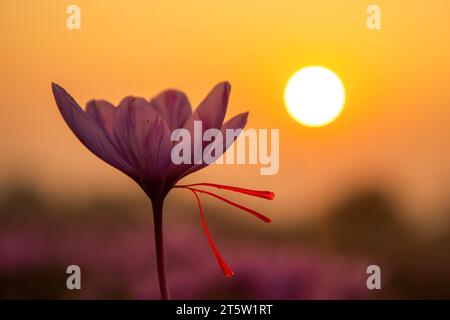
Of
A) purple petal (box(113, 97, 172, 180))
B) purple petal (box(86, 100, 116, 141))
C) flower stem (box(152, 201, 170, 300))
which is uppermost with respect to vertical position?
purple petal (box(86, 100, 116, 141))

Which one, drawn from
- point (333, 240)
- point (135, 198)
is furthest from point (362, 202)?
point (135, 198)

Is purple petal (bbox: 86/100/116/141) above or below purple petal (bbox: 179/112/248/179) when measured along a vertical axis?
above

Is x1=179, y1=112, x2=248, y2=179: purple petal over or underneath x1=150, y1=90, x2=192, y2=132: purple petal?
underneath
